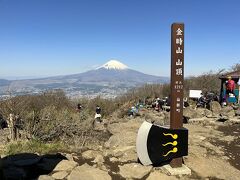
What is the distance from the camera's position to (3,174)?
4.91 m

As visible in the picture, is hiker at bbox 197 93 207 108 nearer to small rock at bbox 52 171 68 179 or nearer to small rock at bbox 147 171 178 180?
small rock at bbox 147 171 178 180

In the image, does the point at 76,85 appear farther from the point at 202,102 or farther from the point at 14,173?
the point at 14,173

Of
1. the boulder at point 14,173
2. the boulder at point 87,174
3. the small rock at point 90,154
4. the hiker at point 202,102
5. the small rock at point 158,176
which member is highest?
the hiker at point 202,102

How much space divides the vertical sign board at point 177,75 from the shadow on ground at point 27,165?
2.45m

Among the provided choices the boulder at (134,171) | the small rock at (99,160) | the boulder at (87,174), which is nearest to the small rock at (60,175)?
the boulder at (87,174)

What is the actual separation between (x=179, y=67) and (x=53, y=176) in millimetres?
3201

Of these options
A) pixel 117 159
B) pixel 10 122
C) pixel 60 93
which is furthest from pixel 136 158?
pixel 60 93

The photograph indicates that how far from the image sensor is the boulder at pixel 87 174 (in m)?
5.34

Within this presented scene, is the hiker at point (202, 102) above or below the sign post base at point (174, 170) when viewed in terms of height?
above

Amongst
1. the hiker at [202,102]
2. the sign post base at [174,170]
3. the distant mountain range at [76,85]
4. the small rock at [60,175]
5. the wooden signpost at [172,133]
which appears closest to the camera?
the small rock at [60,175]

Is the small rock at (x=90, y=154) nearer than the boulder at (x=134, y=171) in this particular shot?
No

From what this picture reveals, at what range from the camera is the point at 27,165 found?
18.7ft

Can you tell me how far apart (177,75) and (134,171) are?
209cm

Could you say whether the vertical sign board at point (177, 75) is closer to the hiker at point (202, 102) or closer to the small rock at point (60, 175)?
the small rock at point (60, 175)
